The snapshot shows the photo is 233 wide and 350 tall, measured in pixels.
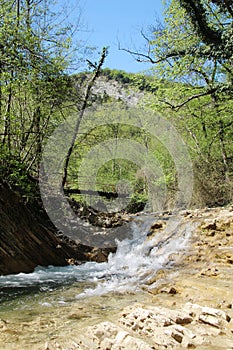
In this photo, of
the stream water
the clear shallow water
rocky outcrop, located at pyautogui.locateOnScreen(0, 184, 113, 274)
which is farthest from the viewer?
rocky outcrop, located at pyautogui.locateOnScreen(0, 184, 113, 274)

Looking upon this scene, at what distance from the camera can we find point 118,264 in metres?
8.51

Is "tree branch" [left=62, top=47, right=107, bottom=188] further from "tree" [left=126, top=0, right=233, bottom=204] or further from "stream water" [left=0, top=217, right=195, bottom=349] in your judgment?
"stream water" [left=0, top=217, right=195, bottom=349]

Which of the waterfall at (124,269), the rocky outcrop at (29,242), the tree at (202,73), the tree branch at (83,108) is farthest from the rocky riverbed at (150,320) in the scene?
the tree at (202,73)

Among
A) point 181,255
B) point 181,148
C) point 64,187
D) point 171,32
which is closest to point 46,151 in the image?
point 64,187

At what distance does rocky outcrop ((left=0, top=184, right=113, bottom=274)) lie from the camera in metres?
7.23

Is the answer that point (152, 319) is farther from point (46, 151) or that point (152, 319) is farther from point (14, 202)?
point (46, 151)

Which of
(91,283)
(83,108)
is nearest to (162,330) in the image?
(91,283)

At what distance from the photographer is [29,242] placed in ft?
25.5

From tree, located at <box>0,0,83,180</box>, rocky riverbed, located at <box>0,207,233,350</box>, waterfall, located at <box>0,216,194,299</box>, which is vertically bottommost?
waterfall, located at <box>0,216,194,299</box>

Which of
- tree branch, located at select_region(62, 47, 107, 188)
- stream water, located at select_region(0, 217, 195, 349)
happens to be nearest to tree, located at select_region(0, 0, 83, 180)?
tree branch, located at select_region(62, 47, 107, 188)

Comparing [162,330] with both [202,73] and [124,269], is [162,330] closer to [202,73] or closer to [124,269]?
[124,269]

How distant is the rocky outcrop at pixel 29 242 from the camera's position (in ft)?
23.7

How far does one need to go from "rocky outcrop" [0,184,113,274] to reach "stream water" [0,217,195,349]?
275 millimetres

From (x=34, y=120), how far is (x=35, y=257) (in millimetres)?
4153
